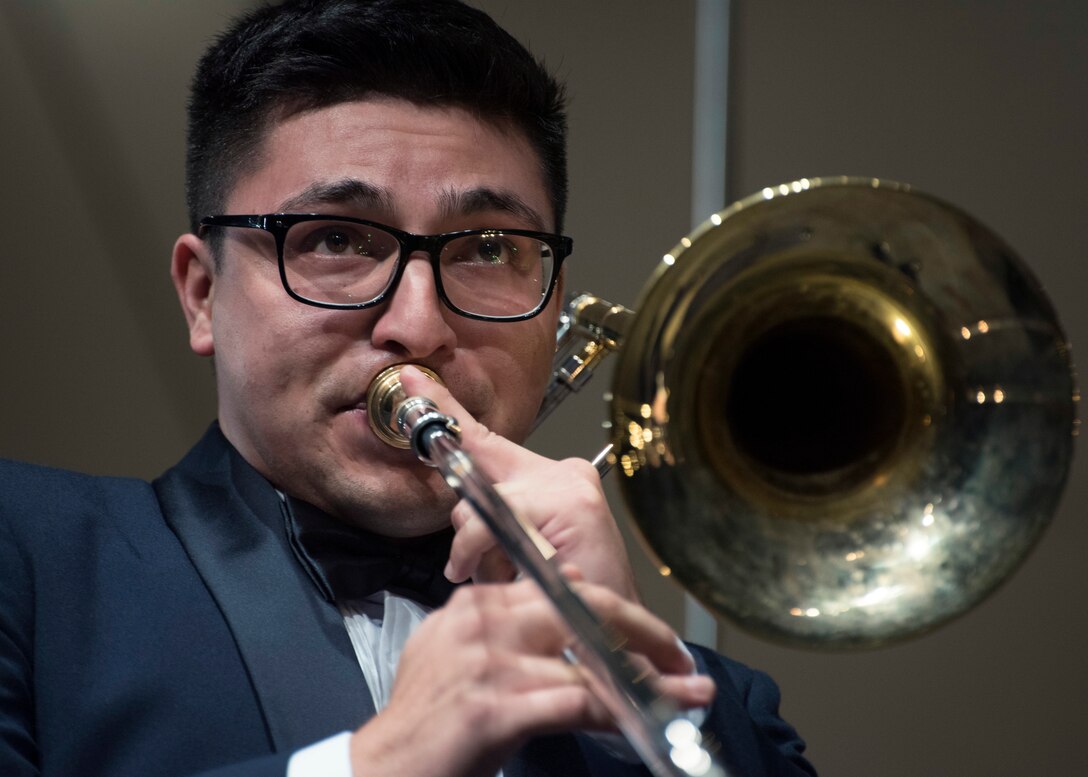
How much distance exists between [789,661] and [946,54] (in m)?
1.36

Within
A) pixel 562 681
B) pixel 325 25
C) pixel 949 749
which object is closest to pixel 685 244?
pixel 562 681

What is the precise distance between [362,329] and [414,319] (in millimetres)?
71

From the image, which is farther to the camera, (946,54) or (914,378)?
(946,54)

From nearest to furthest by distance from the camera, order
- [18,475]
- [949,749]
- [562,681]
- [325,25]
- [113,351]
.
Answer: [562,681]
[18,475]
[325,25]
[113,351]
[949,749]

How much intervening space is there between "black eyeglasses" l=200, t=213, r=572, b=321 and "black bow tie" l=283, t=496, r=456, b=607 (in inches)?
11.6

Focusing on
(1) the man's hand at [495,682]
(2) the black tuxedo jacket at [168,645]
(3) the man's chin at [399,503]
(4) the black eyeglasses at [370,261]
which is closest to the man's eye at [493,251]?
(4) the black eyeglasses at [370,261]

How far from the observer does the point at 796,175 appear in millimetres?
2568

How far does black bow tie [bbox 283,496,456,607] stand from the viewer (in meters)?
1.51

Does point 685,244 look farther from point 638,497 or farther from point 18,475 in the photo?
point 18,475

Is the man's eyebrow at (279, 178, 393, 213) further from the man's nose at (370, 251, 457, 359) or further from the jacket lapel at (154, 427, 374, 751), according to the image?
the jacket lapel at (154, 427, 374, 751)

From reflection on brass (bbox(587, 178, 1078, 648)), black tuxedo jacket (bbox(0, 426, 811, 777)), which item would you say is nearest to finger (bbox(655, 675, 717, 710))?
reflection on brass (bbox(587, 178, 1078, 648))

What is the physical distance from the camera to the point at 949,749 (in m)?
2.52

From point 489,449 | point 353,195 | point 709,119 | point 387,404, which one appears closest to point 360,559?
point 387,404

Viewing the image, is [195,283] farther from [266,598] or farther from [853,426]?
[853,426]
